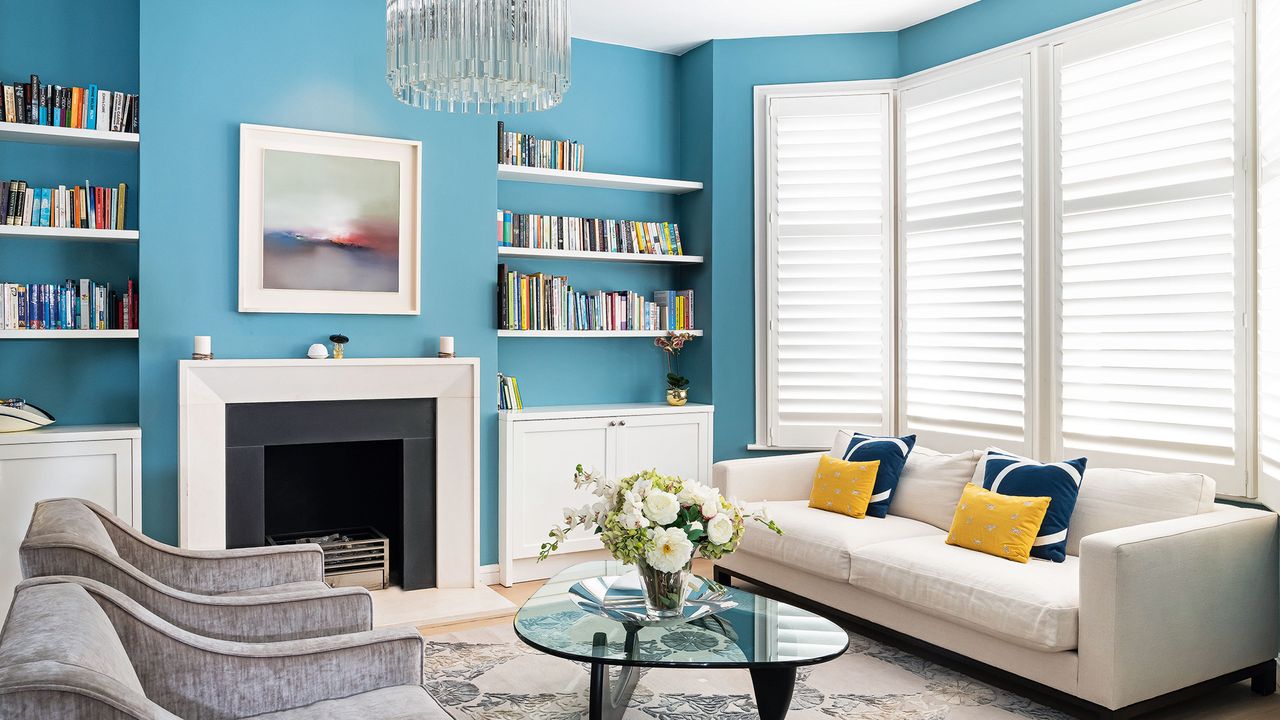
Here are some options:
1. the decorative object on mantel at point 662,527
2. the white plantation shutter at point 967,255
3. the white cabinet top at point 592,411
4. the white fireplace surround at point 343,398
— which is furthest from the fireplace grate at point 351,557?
the white plantation shutter at point 967,255

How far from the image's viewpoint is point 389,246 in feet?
14.8

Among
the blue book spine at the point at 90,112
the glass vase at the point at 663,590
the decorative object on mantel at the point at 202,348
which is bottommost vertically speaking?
the glass vase at the point at 663,590

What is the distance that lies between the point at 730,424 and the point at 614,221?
1344 millimetres

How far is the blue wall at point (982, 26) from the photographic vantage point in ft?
14.0

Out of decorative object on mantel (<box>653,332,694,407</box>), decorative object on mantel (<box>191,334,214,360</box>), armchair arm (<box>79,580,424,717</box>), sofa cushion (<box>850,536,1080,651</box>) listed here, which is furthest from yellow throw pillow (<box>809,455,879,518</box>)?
decorative object on mantel (<box>191,334,214,360</box>)

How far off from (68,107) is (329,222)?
1.13m

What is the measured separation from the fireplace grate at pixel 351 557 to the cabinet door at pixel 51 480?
78 centimetres

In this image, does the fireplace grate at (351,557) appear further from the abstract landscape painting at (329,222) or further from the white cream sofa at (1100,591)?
the white cream sofa at (1100,591)

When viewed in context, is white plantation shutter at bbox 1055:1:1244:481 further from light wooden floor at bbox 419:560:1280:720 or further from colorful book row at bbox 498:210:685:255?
colorful book row at bbox 498:210:685:255

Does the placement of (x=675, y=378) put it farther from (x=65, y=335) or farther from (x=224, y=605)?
(x=224, y=605)

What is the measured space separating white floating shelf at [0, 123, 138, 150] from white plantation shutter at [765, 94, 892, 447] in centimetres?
321

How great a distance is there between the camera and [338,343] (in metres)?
4.33

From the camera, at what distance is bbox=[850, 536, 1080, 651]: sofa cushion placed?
2969 millimetres

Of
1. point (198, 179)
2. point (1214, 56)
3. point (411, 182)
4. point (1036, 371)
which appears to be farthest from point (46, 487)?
point (1214, 56)
